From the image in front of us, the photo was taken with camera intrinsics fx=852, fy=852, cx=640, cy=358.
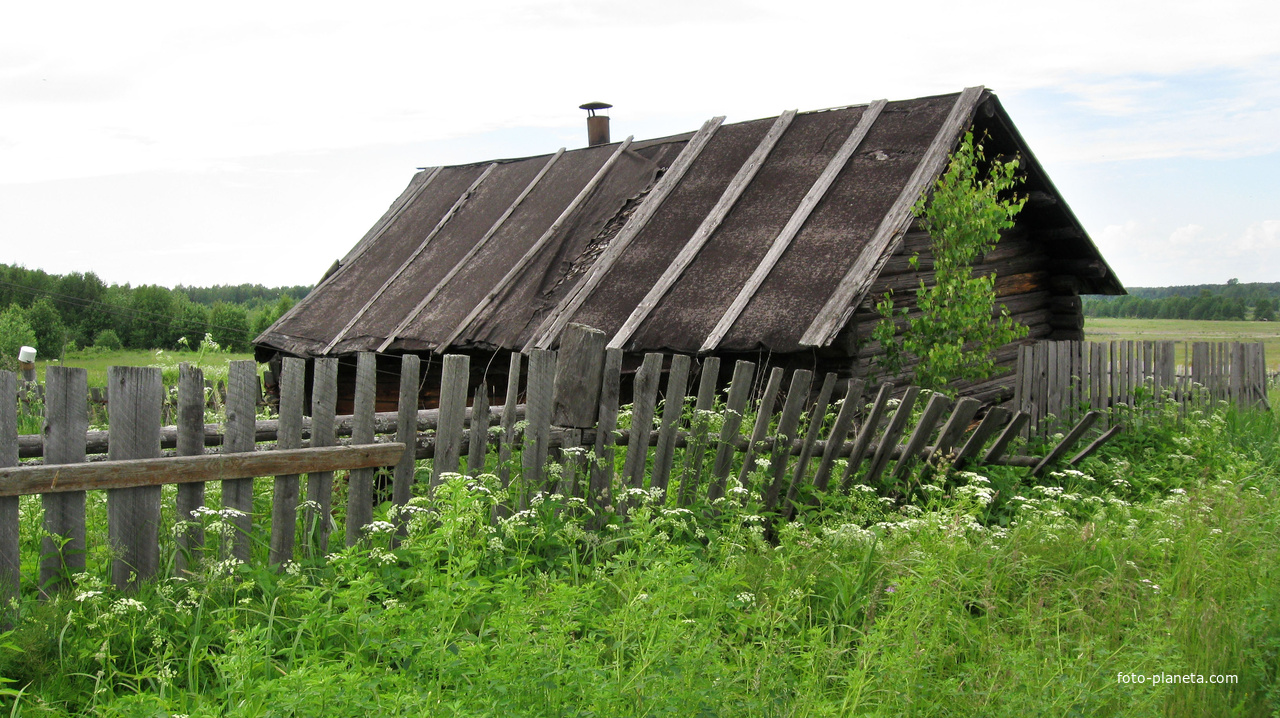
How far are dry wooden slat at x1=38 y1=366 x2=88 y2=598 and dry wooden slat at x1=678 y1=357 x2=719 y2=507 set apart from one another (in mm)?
2727

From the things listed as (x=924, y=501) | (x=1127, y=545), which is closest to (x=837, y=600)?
(x=1127, y=545)

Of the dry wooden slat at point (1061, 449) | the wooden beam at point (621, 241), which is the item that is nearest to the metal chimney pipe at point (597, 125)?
the wooden beam at point (621, 241)

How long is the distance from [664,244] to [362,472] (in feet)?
20.7

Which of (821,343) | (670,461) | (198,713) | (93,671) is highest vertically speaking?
(821,343)

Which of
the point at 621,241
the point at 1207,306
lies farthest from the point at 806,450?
the point at 1207,306

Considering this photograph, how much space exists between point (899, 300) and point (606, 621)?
6663 mm

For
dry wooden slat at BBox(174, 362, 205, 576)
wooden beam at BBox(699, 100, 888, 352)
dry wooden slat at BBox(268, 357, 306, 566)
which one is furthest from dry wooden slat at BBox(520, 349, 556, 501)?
wooden beam at BBox(699, 100, 888, 352)

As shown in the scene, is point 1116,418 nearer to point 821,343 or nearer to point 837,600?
point 821,343

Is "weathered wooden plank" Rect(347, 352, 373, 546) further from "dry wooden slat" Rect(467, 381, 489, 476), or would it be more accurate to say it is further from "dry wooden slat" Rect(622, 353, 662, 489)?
"dry wooden slat" Rect(622, 353, 662, 489)

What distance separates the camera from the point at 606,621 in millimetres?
2729

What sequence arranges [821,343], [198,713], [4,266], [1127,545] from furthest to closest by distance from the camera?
[4,266] → [821,343] → [1127,545] → [198,713]

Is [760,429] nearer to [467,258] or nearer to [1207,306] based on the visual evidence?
[467,258]

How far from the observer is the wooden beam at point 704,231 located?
8.71 meters

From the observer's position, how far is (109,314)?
67.9 meters
